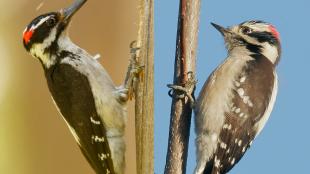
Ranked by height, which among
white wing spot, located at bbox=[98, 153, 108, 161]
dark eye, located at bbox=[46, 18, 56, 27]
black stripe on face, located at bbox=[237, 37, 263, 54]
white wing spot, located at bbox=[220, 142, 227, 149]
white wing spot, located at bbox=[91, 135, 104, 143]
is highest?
dark eye, located at bbox=[46, 18, 56, 27]

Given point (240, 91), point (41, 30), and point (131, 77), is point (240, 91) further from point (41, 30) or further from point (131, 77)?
point (41, 30)

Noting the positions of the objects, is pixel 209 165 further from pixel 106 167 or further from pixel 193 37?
pixel 193 37

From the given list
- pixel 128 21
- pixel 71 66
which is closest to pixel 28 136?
pixel 71 66

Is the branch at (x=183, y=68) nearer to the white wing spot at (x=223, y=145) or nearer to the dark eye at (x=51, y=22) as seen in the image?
the white wing spot at (x=223, y=145)

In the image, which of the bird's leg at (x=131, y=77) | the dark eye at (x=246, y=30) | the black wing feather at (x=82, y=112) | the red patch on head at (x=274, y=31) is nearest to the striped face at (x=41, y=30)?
the black wing feather at (x=82, y=112)

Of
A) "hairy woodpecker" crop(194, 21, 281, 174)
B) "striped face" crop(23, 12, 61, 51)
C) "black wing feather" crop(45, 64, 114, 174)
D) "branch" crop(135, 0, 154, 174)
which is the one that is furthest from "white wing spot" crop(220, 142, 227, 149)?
"striped face" crop(23, 12, 61, 51)

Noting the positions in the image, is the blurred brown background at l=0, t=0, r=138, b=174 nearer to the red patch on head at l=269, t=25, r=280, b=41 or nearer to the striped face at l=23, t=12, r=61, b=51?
the striped face at l=23, t=12, r=61, b=51

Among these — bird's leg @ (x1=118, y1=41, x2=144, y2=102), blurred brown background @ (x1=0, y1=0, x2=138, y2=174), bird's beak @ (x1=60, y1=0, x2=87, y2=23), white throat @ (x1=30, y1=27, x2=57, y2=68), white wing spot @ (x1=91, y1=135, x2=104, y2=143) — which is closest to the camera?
bird's leg @ (x1=118, y1=41, x2=144, y2=102)
